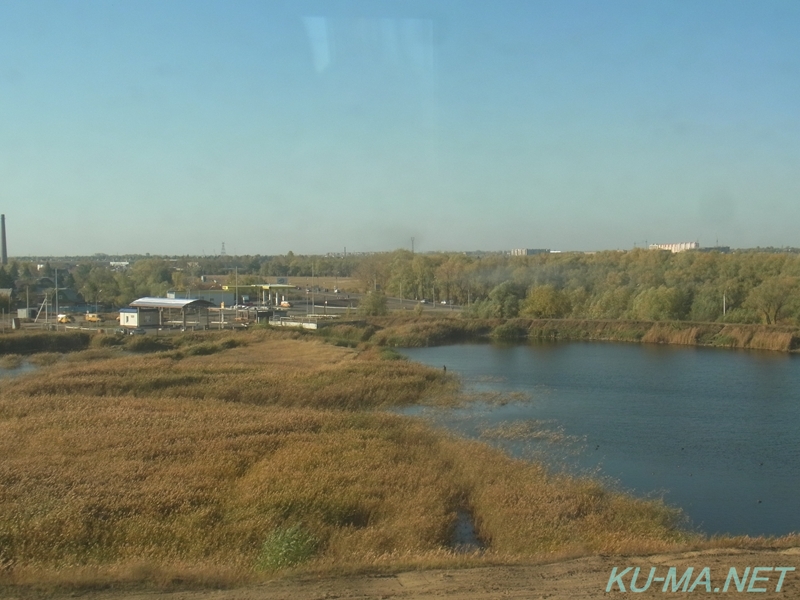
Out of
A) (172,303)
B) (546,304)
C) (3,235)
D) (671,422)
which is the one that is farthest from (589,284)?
(3,235)

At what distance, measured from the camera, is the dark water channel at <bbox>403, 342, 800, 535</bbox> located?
22.6ft

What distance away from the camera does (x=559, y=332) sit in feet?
81.5

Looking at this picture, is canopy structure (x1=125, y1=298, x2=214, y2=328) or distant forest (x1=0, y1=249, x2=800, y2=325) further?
distant forest (x1=0, y1=249, x2=800, y2=325)

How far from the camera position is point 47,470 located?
6.16 meters

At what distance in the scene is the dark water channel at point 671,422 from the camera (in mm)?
6887

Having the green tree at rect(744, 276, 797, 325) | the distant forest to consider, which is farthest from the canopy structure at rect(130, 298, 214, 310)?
the green tree at rect(744, 276, 797, 325)

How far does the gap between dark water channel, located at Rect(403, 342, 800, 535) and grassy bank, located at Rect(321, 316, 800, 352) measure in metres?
2.28

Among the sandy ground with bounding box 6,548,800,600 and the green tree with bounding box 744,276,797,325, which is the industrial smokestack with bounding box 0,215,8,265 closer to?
the green tree with bounding box 744,276,797,325

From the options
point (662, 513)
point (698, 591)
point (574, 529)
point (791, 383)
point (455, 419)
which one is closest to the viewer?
point (698, 591)

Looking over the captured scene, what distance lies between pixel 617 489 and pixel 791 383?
887cm

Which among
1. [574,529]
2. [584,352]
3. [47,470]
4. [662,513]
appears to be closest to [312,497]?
[574,529]

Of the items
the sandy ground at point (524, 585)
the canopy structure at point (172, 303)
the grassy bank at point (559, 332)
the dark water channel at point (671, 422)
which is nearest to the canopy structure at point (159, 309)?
the canopy structure at point (172, 303)

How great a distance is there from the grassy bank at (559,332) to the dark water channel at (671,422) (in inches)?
89.7

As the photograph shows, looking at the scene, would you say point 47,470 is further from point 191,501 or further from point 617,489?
point 617,489
